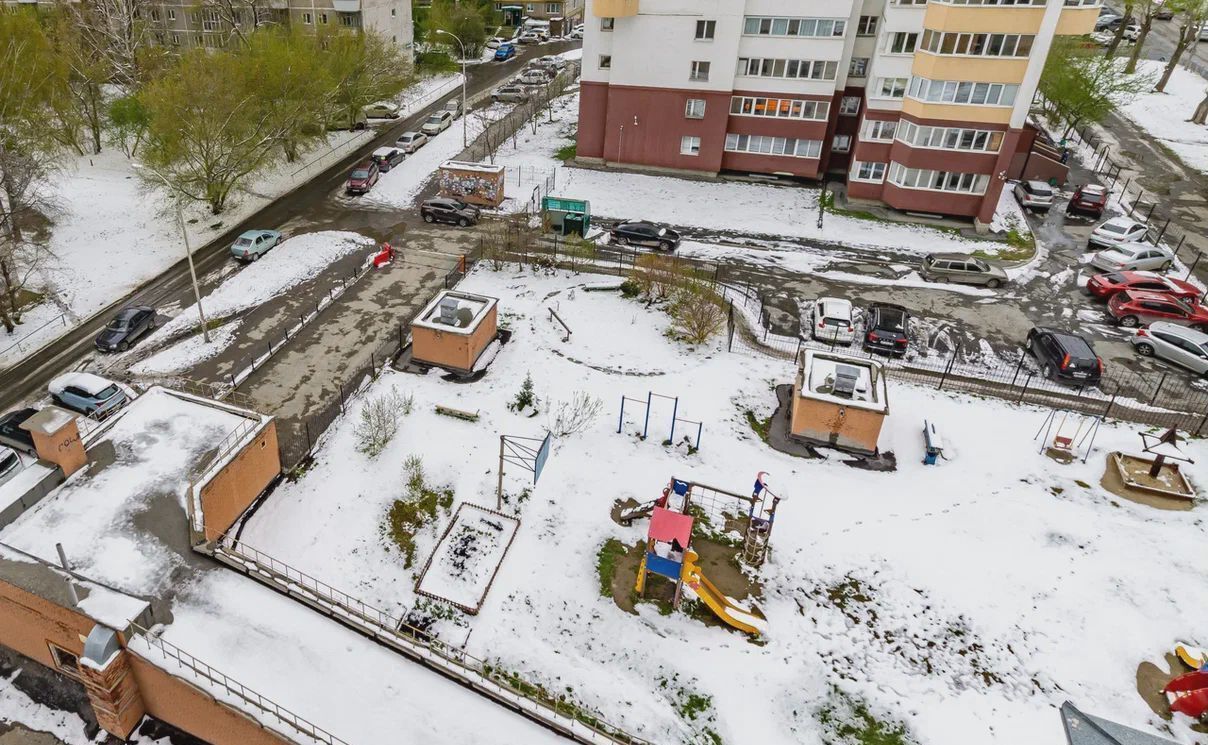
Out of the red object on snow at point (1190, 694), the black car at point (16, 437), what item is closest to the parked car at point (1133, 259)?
the red object on snow at point (1190, 694)

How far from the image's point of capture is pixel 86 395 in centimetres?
2723

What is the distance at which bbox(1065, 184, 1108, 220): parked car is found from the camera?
46688mm

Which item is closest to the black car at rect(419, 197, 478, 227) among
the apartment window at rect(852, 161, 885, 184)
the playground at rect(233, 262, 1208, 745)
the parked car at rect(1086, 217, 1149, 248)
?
the playground at rect(233, 262, 1208, 745)

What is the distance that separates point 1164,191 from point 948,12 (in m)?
24.9

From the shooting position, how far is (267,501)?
2333 centimetres

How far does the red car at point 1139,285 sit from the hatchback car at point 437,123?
48733 millimetres

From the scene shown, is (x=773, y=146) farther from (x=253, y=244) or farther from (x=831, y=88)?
(x=253, y=244)

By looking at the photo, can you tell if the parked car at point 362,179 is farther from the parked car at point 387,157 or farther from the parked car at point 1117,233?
the parked car at point 1117,233

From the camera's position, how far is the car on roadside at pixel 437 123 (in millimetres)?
59531

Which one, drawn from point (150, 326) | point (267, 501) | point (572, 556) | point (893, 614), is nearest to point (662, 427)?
point (572, 556)

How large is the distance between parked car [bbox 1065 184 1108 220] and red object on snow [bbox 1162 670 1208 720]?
126 feet

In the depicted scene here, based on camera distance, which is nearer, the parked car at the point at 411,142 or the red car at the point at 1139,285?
the red car at the point at 1139,285

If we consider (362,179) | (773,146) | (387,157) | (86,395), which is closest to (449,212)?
(362,179)

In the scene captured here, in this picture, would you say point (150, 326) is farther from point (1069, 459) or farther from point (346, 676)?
point (1069, 459)
